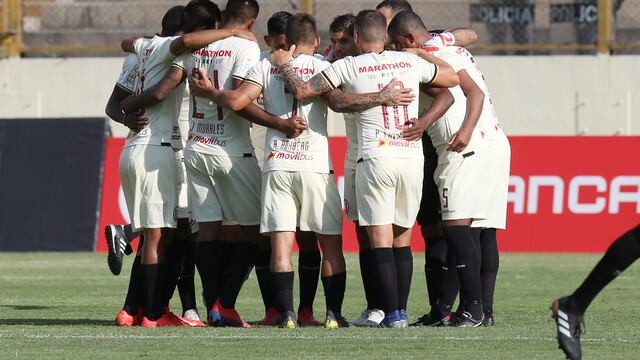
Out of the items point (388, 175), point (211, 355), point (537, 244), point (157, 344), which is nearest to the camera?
point (211, 355)

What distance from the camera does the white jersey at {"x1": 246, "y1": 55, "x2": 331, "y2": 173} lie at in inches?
346

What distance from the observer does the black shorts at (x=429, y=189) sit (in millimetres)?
9492

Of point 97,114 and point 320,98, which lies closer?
point 320,98

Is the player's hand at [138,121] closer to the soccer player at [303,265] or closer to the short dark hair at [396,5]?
the soccer player at [303,265]

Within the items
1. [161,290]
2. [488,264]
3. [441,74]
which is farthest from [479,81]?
[161,290]

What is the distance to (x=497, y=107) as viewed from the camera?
71.1 ft

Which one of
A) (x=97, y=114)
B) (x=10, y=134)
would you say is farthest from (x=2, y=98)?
A: (x=10, y=134)

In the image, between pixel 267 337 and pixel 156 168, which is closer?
pixel 267 337

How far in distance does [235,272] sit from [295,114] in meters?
1.18

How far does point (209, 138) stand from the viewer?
905 cm

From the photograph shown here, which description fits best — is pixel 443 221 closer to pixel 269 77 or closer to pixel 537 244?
pixel 269 77

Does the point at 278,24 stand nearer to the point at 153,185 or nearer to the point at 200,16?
the point at 200,16

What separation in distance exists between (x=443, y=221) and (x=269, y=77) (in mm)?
1529

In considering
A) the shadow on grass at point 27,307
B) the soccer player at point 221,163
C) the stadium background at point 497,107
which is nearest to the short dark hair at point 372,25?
the soccer player at point 221,163
